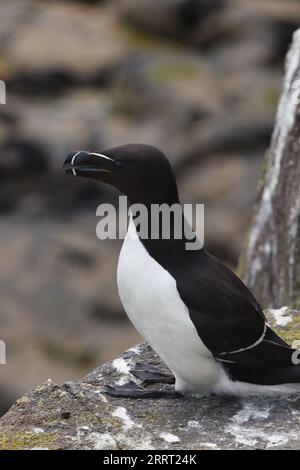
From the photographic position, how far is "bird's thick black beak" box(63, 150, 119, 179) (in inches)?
163

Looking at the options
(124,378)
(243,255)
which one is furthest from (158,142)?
(124,378)

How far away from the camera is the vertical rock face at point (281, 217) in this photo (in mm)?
6074

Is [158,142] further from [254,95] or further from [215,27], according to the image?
[215,27]

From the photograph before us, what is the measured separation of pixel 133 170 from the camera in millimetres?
4113

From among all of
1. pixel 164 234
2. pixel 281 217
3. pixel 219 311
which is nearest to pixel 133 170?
pixel 164 234

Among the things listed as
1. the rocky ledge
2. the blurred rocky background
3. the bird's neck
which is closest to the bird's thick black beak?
the bird's neck

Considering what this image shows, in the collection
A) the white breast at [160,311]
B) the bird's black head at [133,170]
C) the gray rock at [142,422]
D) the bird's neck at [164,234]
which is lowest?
the gray rock at [142,422]

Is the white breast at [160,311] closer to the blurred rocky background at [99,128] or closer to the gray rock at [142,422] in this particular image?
the gray rock at [142,422]

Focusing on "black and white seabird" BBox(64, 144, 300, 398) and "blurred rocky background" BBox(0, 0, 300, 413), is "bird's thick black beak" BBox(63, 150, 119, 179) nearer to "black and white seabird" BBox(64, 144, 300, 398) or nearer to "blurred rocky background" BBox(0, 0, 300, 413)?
"black and white seabird" BBox(64, 144, 300, 398)

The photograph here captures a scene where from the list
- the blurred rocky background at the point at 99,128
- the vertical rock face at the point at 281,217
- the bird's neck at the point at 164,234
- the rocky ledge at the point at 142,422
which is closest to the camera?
the rocky ledge at the point at 142,422

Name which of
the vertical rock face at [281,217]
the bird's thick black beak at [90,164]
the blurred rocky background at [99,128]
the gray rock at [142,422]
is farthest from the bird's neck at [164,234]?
the blurred rocky background at [99,128]

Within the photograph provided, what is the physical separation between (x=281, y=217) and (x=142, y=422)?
7.67 ft

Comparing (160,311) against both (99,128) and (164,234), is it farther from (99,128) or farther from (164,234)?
(99,128)

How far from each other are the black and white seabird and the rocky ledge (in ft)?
0.42
